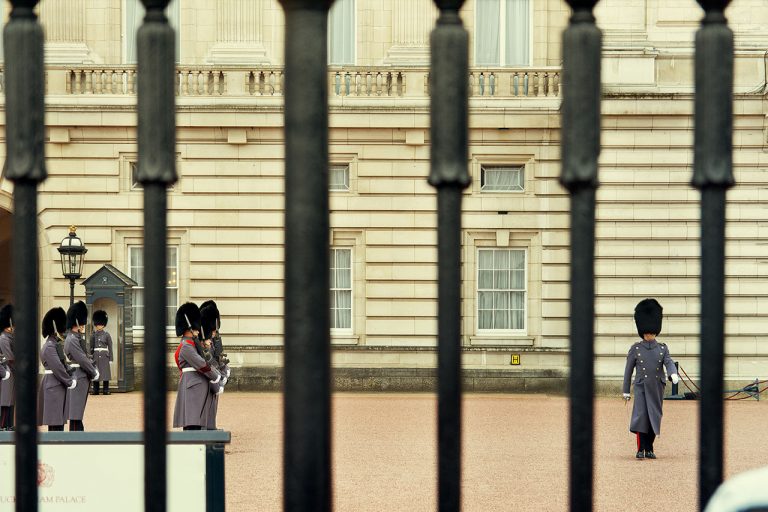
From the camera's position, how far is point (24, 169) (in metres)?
1.81

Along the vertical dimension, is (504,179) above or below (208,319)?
above

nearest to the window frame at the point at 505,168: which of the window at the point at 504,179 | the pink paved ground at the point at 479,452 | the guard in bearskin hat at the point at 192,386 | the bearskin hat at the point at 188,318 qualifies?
the window at the point at 504,179

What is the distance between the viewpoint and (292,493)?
1725 millimetres

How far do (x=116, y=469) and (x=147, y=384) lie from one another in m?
2.86

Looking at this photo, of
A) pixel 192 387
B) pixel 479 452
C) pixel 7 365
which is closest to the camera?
pixel 192 387

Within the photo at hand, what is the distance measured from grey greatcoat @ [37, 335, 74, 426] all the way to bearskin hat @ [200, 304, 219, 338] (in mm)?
1405

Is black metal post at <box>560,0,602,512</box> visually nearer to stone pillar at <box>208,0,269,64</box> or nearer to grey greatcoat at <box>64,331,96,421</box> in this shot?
grey greatcoat at <box>64,331,96,421</box>

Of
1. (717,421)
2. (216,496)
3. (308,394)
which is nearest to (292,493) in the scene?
(308,394)

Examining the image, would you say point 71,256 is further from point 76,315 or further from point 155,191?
point 155,191

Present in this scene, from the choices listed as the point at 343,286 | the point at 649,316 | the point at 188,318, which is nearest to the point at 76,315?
the point at 188,318

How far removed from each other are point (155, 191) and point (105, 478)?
9.69 feet

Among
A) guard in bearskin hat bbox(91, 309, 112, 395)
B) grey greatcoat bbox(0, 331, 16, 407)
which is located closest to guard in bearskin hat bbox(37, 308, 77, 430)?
grey greatcoat bbox(0, 331, 16, 407)

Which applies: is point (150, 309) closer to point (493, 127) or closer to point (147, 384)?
point (147, 384)

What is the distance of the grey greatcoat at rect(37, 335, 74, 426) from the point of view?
12516 mm
